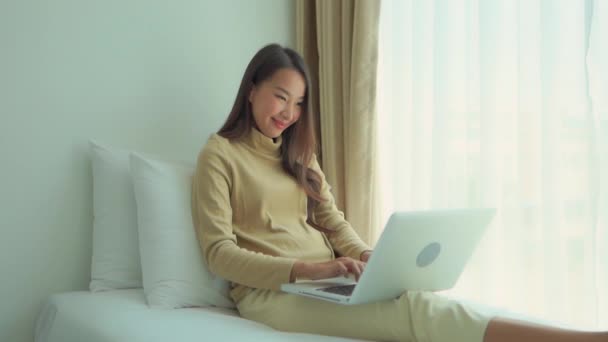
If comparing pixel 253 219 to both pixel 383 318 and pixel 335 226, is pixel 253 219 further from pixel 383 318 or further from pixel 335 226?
pixel 383 318

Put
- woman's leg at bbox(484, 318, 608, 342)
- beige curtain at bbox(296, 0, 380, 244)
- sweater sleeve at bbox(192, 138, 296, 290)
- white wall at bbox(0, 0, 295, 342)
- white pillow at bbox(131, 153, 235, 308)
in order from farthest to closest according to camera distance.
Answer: beige curtain at bbox(296, 0, 380, 244)
white wall at bbox(0, 0, 295, 342)
white pillow at bbox(131, 153, 235, 308)
sweater sleeve at bbox(192, 138, 296, 290)
woman's leg at bbox(484, 318, 608, 342)

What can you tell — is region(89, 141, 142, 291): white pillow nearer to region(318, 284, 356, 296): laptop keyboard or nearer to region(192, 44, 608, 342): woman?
region(192, 44, 608, 342): woman

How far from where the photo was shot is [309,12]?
2.35 m

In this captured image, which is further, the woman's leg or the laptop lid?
the laptop lid

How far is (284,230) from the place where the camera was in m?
1.71

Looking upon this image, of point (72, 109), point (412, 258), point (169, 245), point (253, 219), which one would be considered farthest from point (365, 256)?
point (72, 109)

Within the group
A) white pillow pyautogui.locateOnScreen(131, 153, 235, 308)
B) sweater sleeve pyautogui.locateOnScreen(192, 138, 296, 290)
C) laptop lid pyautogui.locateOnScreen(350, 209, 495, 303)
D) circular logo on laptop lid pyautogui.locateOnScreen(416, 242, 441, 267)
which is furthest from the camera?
white pillow pyautogui.locateOnScreen(131, 153, 235, 308)

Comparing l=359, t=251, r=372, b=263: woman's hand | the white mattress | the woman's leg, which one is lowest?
the white mattress

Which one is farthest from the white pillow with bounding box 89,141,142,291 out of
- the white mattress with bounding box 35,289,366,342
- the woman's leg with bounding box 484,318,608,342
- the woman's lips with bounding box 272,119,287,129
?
the woman's leg with bounding box 484,318,608,342

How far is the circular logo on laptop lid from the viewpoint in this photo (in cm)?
135

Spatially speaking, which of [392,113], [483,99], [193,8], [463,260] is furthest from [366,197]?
[193,8]

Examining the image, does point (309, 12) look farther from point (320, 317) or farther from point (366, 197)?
point (320, 317)

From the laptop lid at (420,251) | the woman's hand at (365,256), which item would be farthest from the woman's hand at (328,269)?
the woman's hand at (365,256)

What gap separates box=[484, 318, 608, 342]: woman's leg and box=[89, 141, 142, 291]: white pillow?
1.01m
